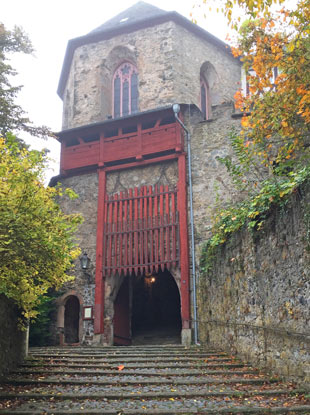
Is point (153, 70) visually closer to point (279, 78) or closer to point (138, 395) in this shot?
point (279, 78)

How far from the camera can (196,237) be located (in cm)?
1411

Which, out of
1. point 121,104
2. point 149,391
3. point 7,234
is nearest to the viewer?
point 7,234

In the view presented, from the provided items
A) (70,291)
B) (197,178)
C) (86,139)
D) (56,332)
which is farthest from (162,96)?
(56,332)

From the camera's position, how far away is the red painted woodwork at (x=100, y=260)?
14.5 m

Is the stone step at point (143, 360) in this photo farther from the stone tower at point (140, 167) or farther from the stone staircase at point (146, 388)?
the stone tower at point (140, 167)

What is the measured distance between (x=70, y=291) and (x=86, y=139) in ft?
19.2

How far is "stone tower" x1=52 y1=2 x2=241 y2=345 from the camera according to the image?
14.5 m

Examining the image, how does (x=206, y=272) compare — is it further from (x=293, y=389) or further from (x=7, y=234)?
(x=7, y=234)

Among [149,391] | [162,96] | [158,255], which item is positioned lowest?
[149,391]

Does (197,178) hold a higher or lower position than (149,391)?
higher

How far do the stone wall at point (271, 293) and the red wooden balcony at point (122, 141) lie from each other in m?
6.42

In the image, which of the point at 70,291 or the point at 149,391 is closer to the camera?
the point at 149,391

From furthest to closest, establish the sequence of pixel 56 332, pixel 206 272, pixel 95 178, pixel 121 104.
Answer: pixel 121 104
pixel 95 178
pixel 56 332
pixel 206 272

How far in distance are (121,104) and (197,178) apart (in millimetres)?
6703
